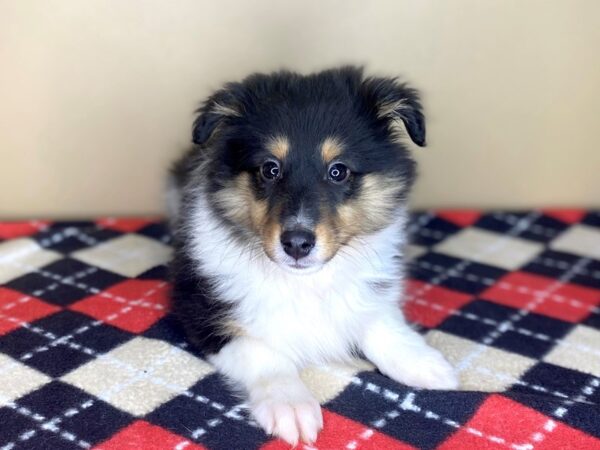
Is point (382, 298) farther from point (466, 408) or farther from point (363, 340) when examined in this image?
point (466, 408)

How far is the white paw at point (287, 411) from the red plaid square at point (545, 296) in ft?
4.05

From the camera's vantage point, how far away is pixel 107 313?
9.92 feet

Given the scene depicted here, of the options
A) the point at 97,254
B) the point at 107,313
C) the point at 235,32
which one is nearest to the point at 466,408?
the point at 107,313

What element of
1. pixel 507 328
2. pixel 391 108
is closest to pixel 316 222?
pixel 391 108

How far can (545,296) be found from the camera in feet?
11.1

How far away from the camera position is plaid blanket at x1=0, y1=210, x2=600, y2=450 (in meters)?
2.35

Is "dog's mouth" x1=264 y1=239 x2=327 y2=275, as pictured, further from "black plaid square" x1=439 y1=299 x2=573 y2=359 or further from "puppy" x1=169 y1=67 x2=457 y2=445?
"black plaid square" x1=439 y1=299 x2=573 y2=359

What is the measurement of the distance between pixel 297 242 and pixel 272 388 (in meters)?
0.48

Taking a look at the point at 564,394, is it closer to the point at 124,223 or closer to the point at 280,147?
the point at 280,147

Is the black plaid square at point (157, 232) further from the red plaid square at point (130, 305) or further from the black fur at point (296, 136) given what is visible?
the black fur at point (296, 136)

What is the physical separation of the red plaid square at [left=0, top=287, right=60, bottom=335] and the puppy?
1.87 feet

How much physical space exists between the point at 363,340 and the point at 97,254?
1439 mm

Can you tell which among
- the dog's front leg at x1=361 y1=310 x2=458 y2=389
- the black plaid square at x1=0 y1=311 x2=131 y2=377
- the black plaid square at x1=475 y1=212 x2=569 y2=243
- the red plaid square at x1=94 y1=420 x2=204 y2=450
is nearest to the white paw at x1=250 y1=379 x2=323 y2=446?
the red plaid square at x1=94 y1=420 x2=204 y2=450

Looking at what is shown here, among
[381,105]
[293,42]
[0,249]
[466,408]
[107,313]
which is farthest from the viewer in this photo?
[293,42]
